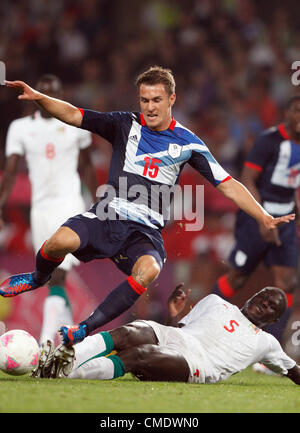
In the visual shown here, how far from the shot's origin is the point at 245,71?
11.6 m

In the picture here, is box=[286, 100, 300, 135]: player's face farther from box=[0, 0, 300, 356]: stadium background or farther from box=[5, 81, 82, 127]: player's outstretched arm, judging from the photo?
box=[5, 81, 82, 127]: player's outstretched arm

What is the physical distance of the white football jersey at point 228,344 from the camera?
5.66 m

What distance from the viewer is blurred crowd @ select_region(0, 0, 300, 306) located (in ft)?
35.6

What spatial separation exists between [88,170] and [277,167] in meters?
1.65

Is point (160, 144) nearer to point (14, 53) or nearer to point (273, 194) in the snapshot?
point (273, 194)

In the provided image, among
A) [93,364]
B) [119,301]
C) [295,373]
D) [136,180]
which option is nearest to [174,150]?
[136,180]

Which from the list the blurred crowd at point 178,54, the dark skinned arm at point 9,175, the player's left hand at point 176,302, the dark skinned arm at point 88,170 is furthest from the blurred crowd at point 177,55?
the player's left hand at point 176,302

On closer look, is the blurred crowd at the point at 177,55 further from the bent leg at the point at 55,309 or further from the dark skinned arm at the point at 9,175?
the bent leg at the point at 55,309

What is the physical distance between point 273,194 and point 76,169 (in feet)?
5.72

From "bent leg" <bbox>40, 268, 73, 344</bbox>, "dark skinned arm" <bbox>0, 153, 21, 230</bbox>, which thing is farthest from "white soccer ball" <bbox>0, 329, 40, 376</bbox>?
"dark skinned arm" <bbox>0, 153, 21, 230</bbox>

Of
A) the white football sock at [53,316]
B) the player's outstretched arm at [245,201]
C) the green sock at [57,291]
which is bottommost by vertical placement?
the white football sock at [53,316]

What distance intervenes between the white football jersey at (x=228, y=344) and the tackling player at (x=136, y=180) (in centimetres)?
65

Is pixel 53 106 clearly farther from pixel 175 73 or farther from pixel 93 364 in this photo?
pixel 175 73
